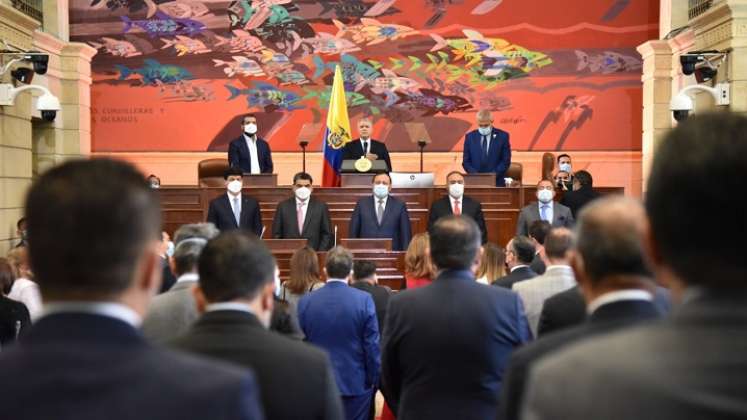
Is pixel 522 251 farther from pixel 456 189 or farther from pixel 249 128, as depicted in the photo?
pixel 249 128

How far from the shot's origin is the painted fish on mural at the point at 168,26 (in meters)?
16.1

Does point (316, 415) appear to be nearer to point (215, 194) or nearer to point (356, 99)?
point (215, 194)

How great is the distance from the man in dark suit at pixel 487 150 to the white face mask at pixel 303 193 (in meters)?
2.72

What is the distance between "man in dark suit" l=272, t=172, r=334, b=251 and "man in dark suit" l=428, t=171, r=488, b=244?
1122 mm

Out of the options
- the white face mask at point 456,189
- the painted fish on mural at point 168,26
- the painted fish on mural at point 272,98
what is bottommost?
the white face mask at point 456,189

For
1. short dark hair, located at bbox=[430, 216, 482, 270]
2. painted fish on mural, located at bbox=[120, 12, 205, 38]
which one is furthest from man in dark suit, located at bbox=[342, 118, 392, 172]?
short dark hair, located at bbox=[430, 216, 482, 270]

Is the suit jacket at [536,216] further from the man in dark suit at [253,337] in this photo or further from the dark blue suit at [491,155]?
the man in dark suit at [253,337]

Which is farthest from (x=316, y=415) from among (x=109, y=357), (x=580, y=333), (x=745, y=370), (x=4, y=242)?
(x=4, y=242)

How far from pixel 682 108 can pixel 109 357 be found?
35.0 feet

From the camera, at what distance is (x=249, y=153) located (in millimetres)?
11914

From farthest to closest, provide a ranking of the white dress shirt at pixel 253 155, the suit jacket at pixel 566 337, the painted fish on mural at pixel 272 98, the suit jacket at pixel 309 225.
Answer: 1. the painted fish on mural at pixel 272 98
2. the white dress shirt at pixel 253 155
3. the suit jacket at pixel 309 225
4. the suit jacket at pixel 566 337

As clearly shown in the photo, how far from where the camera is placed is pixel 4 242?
37.9 feet

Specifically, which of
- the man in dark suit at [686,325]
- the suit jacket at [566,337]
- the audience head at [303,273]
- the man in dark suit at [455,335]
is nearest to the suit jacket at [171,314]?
the man in dark suit at [455,335]

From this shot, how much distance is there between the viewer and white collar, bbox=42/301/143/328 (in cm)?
149
